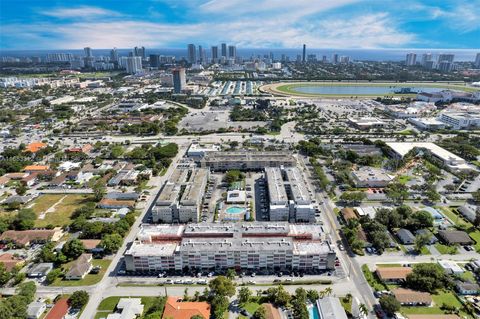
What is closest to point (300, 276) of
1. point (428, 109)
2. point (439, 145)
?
point (439, 145)

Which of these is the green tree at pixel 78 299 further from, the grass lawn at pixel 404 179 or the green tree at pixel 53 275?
the grass lawn at pixel 404 179

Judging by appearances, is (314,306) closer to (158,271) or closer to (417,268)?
(417,268)

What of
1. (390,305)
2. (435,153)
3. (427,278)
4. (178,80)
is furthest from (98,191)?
(178,80)

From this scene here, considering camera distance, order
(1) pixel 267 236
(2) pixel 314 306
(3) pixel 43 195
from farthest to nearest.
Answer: (3) pixel 43 195, (1) pixel 267 236, (2) pixel 314 306

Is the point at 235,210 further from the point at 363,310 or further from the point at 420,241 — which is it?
the point at 420,241

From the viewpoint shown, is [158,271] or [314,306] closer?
[314,306]
